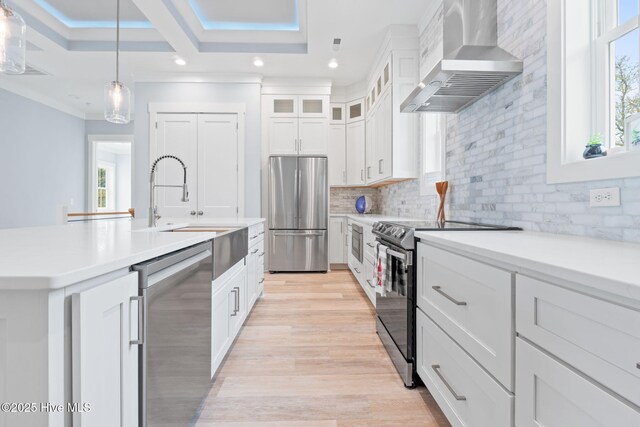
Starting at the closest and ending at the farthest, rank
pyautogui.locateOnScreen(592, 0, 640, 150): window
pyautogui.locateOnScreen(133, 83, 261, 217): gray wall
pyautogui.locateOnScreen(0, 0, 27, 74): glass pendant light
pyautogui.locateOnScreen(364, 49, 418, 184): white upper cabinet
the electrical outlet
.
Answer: the electrical outlet < pyautogui.locateOnScreen(592, 0, 640, 150): window < pyautogui.locateOnScreen(0, 0, 27, 74): glass pendant light < pyautogui.locateOnScreen(364, 49, 418, 184): white upper cabinet < pyautogui.locateOnScreen(133, 83, 261, 217): gray wall

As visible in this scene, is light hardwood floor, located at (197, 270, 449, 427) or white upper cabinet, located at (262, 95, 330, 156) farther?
white upper cabinet, located at (262, 95, 330, 156)

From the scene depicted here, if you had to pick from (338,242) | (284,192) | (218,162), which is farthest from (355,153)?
(218,162)

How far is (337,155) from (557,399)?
491cm

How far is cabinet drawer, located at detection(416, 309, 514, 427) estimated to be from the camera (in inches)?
44.3

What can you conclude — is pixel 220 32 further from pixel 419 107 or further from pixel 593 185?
pixel 593 185

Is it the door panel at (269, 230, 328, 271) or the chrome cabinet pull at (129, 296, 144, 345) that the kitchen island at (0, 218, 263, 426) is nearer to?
the chrome cabinet pull at (129, 296, 144, 345)

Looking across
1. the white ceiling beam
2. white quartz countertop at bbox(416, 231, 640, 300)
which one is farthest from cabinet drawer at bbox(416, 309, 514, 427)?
the white ceiling beam

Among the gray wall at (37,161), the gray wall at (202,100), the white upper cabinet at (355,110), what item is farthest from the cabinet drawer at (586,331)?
the gray wall at (37,161)

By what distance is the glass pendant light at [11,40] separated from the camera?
181 centimetres

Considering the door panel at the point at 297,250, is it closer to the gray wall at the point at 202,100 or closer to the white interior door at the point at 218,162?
the gray wall at the point at 202,100

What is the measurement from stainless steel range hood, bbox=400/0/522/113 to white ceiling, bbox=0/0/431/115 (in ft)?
3.84

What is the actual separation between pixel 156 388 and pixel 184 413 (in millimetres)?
342

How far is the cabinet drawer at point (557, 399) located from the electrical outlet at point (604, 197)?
2.60 feet

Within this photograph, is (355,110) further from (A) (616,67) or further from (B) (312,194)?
(A) (616,67)
